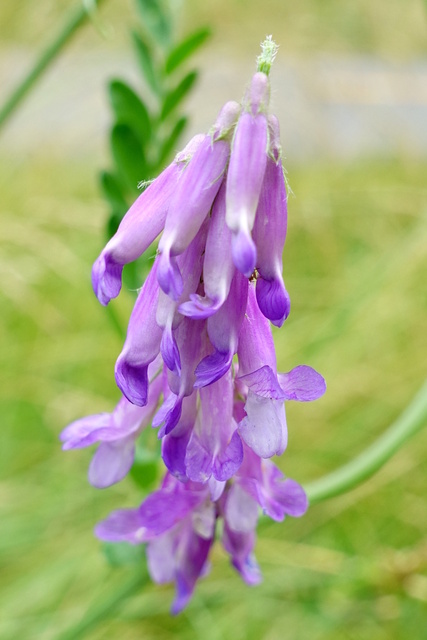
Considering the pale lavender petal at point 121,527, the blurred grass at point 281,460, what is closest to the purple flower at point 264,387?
the pale lavender petal at point 121,527

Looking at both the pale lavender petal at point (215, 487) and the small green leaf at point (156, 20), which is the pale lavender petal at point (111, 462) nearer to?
the pale lavender petal at point (215, 487)

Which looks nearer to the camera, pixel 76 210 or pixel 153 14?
pixel 153 14

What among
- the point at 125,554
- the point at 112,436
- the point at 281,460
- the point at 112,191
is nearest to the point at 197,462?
the point at 112,436

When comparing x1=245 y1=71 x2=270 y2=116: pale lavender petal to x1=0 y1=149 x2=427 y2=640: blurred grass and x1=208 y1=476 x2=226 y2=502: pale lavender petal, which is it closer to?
x1=208 y1=476 x2=226 y2=502: pale lavender petal

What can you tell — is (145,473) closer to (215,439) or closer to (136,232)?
(215,439)

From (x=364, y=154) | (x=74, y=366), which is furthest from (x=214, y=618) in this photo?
(x=364, y=154)

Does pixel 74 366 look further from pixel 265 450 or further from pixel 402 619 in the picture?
pixel 265 450
